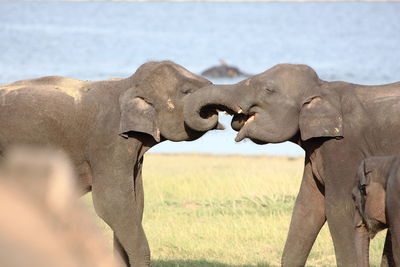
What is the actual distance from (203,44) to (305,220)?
192 ft

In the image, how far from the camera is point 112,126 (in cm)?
766

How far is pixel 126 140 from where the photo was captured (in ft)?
24.9

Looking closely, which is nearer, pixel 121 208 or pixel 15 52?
pixel 121 208

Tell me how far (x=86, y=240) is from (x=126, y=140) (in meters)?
6.48

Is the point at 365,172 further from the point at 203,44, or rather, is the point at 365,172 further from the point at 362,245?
the point at 203,44

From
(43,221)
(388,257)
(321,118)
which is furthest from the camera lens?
(321,118)

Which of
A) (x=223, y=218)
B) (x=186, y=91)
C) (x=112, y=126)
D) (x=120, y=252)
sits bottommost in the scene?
(x=223, y=218)

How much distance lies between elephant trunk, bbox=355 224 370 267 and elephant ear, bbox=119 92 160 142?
225cm

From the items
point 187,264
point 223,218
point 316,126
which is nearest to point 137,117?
point 316,126

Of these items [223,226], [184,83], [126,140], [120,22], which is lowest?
[223,226]

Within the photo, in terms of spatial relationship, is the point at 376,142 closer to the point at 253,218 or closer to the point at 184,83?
the point at 184,83

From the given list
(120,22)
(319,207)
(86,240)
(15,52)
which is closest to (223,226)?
(319,207)

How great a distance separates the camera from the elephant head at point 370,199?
5672 mm

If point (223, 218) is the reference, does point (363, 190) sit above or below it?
above
